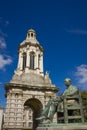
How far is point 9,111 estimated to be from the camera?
31.2 m

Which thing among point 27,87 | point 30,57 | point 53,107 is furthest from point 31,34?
point 53,107

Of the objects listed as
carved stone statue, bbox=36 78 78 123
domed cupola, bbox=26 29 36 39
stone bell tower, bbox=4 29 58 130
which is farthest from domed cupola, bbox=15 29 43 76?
carved stone statue, bbox=36 78 78 123

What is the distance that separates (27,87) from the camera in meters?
34.0

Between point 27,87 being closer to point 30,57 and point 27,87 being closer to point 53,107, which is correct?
point 30,57

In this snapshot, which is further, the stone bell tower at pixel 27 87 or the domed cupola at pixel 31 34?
the domed cupola at pixel 31 34

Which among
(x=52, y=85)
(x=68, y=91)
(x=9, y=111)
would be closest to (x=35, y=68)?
(x=52, y=85)

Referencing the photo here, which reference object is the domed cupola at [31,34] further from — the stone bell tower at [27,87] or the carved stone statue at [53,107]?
the carved stone statue at [53,107]

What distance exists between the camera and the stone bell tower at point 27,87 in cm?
3128

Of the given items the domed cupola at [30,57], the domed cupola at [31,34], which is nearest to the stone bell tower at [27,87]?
the domed cupola at [30,57]

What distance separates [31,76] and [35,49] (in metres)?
7.35

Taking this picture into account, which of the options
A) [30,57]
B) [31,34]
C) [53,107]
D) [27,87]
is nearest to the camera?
[53,107]

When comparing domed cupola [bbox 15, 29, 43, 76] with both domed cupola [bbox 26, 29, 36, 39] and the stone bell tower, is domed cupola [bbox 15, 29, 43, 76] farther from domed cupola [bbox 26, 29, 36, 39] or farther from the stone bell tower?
domed cupola [bbox 26, 29, 36, 39]

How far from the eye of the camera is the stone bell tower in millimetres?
31283

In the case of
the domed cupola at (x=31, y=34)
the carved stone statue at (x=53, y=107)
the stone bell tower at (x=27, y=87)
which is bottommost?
the carved stone statue at (x=53, y=107)
